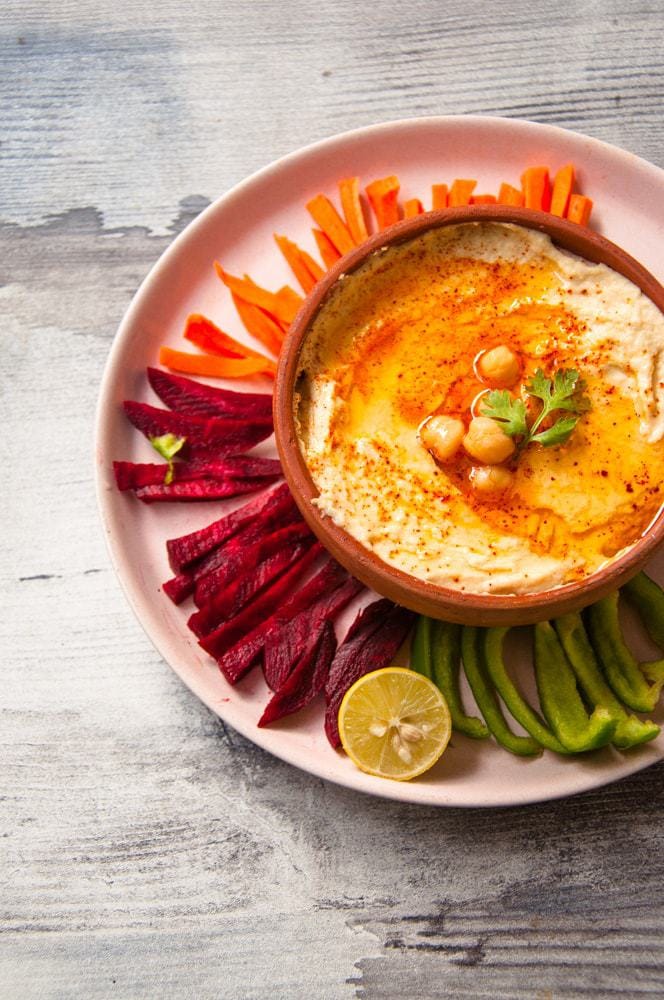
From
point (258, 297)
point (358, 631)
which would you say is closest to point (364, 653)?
point (358, 631)

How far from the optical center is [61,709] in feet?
10.3

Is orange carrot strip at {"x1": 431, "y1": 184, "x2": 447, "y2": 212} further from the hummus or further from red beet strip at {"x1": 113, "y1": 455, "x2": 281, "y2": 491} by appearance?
red beet strip at {"x1": 113, "y1": 455, "x2": 281, "y2": 491}

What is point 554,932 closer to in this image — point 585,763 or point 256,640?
point 585,763

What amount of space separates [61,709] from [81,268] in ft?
4.88

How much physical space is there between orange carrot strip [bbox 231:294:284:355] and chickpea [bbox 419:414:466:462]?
0.62 metres

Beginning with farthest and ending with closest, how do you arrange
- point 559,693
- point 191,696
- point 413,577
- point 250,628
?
point 191,696, point 250,628, point 559,693, point 413,577

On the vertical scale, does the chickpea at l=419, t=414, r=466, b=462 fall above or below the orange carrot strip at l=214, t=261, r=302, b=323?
below

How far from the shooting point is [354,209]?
9.95 ft

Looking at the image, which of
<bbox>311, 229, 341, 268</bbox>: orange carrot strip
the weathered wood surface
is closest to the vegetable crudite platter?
<bbox>311, 229, 341, 268</bbox>: orange carrot strip

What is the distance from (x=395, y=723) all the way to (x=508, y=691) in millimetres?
347

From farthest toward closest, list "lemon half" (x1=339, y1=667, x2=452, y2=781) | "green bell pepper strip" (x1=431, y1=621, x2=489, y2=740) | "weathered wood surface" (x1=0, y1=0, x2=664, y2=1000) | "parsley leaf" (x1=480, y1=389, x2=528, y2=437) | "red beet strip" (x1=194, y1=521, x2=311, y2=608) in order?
"weathered wood surface" (x1=0, y1=0, x2=664, y2=1000)
"red beet strip" (x1=194, y1=521, x2=311, y2=608)
"green bell pepper strip" (x1=431, y1=621, x2=489, y2=740)
"lemon half" (x1=339, y1=667, x2=452, y2=781)
"parsley leaf" (x1=480, y1=389, x2=528, y2=437)

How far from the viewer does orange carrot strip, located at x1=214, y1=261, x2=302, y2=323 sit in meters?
3.01

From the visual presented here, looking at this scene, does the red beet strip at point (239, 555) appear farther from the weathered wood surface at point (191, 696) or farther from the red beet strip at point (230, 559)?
the weathered wood surface at point (191, 696)

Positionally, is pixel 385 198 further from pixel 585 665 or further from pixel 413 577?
pixel 585 665
